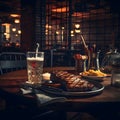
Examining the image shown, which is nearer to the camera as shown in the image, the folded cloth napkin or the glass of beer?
the folded cloth napkin

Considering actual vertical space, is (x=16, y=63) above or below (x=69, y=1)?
below

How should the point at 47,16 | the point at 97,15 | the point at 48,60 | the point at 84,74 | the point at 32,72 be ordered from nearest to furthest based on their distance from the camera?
the point at 32,72 < the point at 84,74 < the point at 48,60 < the point at 47,16 < the point at 97,15

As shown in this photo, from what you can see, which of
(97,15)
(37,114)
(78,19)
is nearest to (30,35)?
(97,15)

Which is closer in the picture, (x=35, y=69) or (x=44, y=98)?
(x=44, y=98)

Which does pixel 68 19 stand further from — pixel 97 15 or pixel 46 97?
pixel 46 97

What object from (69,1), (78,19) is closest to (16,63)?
(69,1)

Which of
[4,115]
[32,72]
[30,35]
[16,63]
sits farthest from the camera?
[30,35]

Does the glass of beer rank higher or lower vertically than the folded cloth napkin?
higher

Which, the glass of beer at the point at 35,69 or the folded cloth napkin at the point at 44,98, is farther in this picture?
the glass of beer at the point at 35,69

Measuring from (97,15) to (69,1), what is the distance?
210cm

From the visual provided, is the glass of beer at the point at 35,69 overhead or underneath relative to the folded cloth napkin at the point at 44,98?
overhead

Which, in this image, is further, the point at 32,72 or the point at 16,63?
the point at 16,63

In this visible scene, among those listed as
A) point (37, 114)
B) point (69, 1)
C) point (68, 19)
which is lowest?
point (37, 114)

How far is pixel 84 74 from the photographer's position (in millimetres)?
1760
